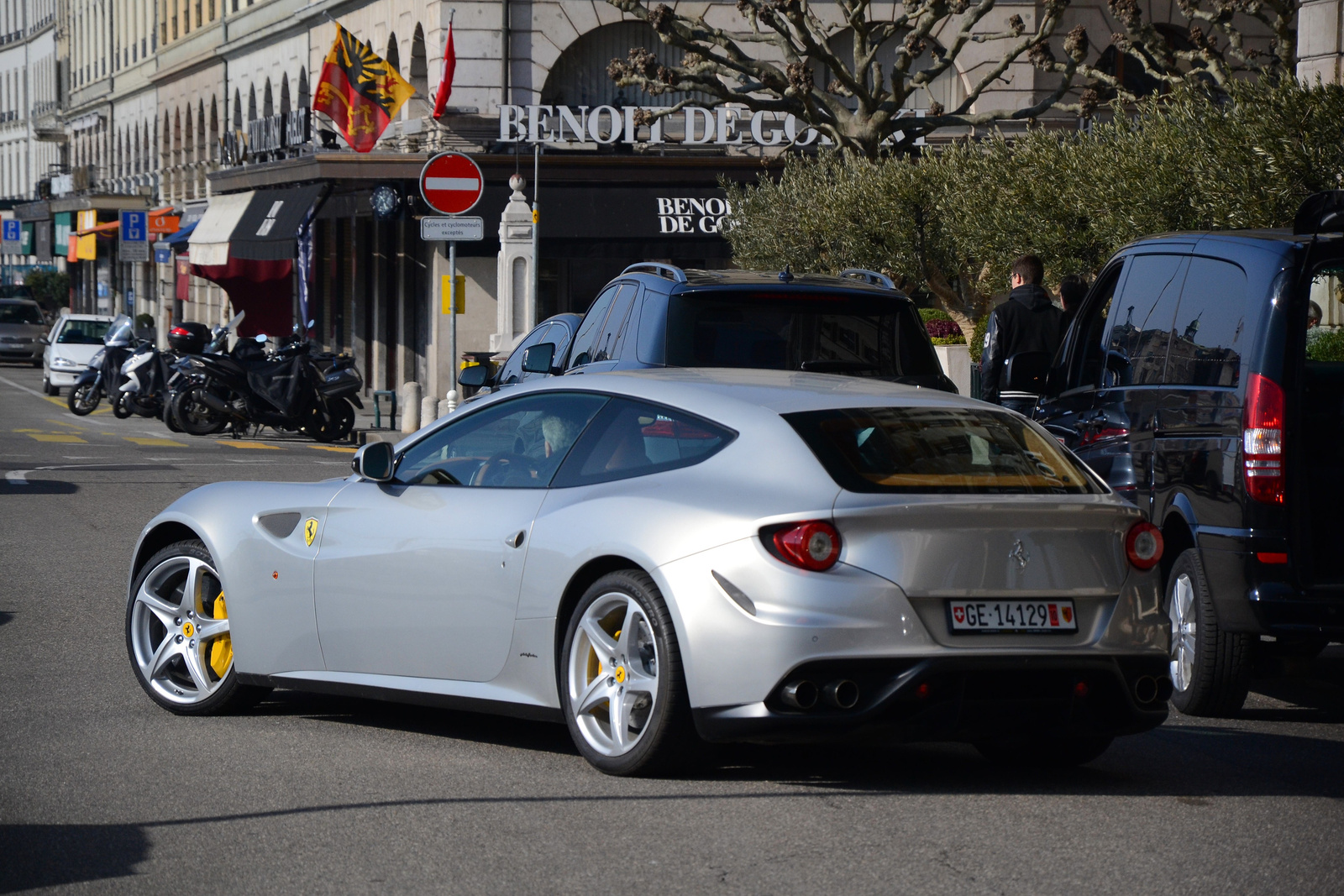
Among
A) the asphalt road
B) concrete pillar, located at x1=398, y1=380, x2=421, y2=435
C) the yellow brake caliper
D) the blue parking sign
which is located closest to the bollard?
concrete pillar, located at x1=398, y1=380, x2=421, y2=435

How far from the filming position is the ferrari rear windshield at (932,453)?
20.1 feet

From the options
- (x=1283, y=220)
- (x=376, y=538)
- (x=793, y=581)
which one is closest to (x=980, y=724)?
(x=793, y=581)

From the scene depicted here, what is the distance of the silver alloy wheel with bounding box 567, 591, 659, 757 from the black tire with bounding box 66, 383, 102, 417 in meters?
25.8

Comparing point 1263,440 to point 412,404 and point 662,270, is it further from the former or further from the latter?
point 412,404

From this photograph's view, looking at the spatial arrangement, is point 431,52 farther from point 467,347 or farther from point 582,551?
point 582,551

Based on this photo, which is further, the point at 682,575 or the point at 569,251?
the point at 569,251

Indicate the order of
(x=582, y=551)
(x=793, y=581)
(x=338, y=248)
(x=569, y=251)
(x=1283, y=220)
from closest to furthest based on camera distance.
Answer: (x=793, y=581) < (x=582, y=551) < (x=1283, y=220) < (x=569, y=251) < (x=338, y=248)

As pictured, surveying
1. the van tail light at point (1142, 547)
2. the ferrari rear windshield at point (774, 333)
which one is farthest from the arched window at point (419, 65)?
the van tail light at point (1142, 547)

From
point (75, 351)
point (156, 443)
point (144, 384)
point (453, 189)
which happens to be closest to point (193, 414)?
point (156, 443)

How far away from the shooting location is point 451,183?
2139 cm

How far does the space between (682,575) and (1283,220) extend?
28.3 ft

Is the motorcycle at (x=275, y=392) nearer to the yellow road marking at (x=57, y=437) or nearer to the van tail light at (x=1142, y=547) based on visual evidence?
the yellow road marking at (x=57, y=437)

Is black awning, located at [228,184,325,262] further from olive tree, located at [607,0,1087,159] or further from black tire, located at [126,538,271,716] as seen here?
black tire, located at [126,538,271,716]

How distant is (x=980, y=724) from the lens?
6.04m
